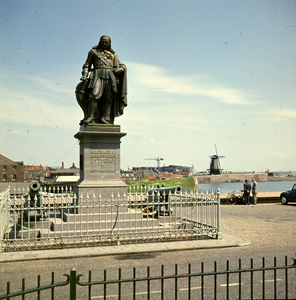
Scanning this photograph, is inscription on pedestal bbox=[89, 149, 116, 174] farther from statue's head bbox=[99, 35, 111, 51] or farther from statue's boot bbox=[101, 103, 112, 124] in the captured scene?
statue's head bbox=[99, 35, 111, 51]

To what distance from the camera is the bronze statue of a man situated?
1286cm

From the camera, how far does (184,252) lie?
977cm

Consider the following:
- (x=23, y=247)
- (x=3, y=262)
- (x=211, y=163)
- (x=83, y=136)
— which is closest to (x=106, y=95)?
(x=83, y=136)

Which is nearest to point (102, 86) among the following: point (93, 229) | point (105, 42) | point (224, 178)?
point (105, 42)

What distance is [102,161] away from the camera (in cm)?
1265

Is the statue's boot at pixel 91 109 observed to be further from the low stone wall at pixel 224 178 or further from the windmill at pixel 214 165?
the windmill at pixel 214 165

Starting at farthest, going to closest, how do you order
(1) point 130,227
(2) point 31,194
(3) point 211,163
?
1. (3) point 211,163
2. (2) point 31,194
3. (1) point 130,227

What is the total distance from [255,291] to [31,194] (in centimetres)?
800

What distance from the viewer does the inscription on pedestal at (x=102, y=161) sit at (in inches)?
495

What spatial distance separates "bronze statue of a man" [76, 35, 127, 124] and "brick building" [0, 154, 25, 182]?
59.9 metres

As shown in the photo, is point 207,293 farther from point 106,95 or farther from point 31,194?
point 106,95

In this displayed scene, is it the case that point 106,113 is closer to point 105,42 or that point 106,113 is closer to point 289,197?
point 105,42

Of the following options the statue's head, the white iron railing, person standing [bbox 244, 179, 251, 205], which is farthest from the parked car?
the statue's head

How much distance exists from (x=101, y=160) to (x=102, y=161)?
0.05m
